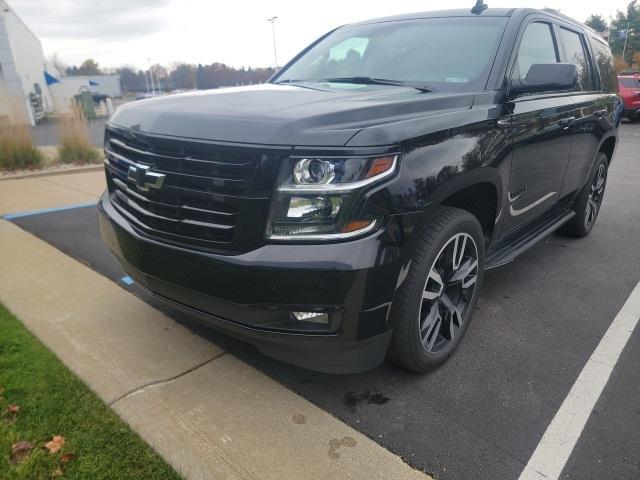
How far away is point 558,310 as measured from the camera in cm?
352

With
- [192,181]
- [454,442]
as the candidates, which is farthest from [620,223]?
[192,181]

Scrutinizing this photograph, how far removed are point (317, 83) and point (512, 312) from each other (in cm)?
208

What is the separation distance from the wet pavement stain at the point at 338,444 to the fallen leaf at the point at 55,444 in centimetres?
116

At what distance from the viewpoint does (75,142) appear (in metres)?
9.34

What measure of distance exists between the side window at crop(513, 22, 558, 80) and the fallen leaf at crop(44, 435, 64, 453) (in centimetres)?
315

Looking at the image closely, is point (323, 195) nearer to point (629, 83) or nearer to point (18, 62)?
point (629, 83)

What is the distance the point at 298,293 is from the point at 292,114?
30.7 inches

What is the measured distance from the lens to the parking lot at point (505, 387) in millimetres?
2152

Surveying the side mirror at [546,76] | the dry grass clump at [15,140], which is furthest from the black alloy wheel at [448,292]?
the dry grass clump at [15,140]

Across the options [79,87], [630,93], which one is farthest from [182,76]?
[630,93]

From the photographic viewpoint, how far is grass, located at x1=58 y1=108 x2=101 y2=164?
932cm

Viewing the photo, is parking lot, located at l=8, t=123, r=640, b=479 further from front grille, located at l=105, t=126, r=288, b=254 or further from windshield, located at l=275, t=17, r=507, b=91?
windshield, located at l=275, t=17, r=507, b=91

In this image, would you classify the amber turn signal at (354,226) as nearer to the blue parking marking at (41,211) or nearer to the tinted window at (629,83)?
the blue parking marking at (41,211)

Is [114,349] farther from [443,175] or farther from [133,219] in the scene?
[443,175]
